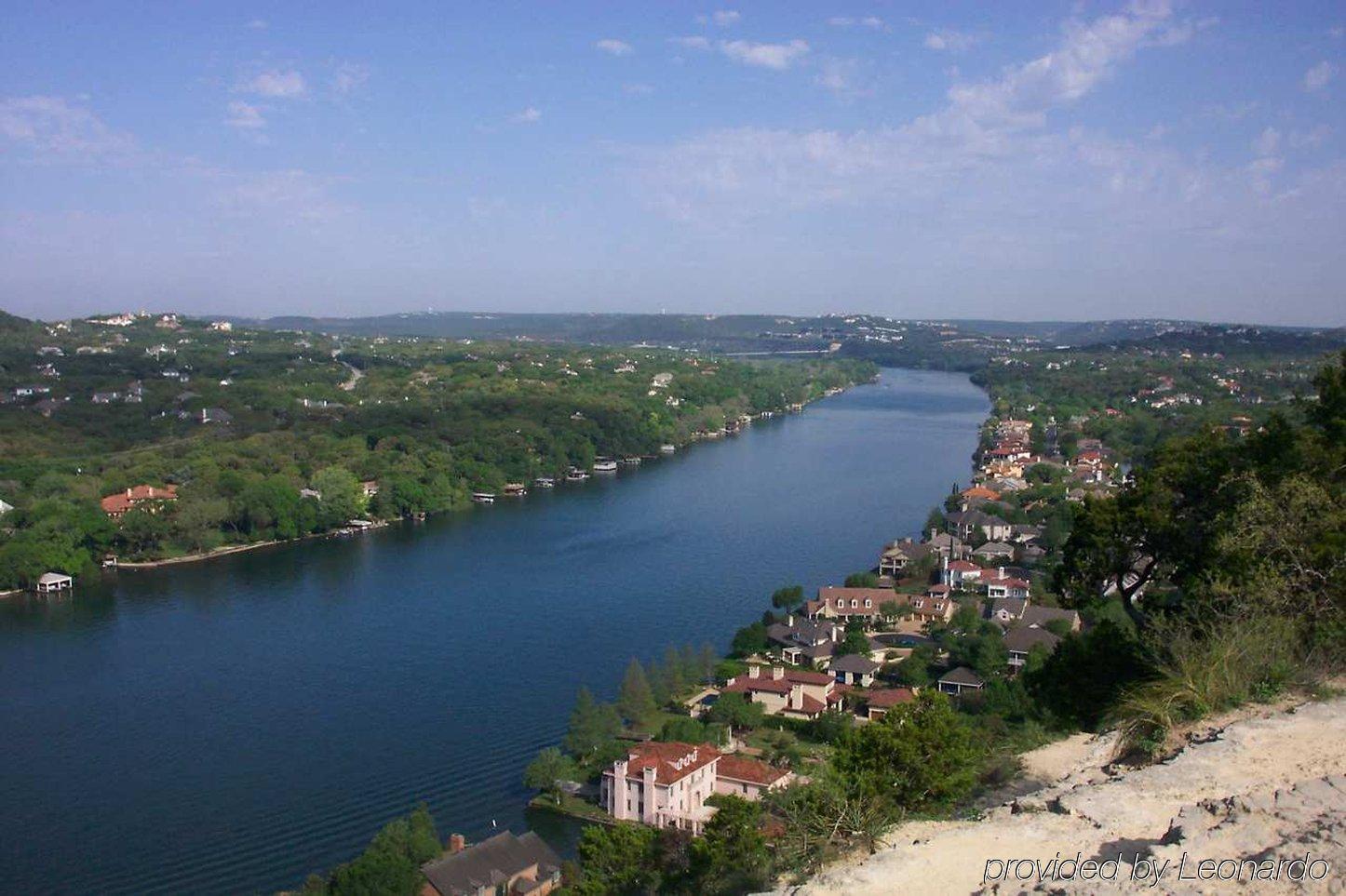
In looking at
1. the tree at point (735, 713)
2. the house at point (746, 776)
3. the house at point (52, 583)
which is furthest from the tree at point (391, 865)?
the house at point (52, 583)

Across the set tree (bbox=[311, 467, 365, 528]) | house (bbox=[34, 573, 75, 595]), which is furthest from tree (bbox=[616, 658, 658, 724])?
tree (bbox=[311, 467, 365, 528])

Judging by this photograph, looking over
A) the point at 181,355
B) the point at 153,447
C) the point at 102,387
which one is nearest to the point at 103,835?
the point at 153,447

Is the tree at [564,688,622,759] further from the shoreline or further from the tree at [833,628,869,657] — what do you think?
the shoreline

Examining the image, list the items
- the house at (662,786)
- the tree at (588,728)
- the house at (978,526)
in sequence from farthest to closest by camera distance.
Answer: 1. the house at (978,526)
2. the tree at (588,728)
3. the house at (662,786)

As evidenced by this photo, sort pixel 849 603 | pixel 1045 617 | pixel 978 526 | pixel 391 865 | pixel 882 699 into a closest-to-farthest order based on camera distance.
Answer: pixel 391 865 < pixel 882 699 < pixel 1045 617 < pixel 849 603 < pixel 978 526

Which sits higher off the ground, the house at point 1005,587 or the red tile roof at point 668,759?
the red tile roof at point 668,759

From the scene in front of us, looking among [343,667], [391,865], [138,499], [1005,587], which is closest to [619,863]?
[391,865]

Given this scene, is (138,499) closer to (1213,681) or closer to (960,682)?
(960,682)

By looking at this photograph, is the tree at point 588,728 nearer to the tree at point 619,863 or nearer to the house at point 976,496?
the tree at point 619,863
